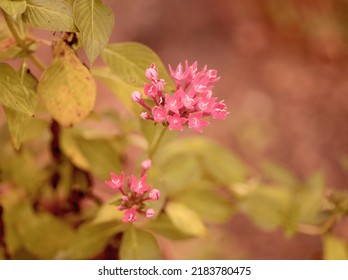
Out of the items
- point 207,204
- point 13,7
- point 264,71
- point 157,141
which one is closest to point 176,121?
point 157,141

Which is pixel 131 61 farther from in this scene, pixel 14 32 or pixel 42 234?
pixel 42 234

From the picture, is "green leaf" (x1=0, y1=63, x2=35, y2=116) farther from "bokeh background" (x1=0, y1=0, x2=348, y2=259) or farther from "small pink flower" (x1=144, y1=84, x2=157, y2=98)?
"bokeh background" (x1=0, y1=0, x2=348, y2=259)

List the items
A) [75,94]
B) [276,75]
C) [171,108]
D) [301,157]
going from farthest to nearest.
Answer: [276,75]
[301,157]
[75,94]
[171,108]

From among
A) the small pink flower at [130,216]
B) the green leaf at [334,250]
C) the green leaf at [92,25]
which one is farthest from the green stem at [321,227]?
the green leaf at [92,25]

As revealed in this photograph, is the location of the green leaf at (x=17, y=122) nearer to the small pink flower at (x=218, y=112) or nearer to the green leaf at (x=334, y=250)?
the small pink flower at (x=218, y=112)
